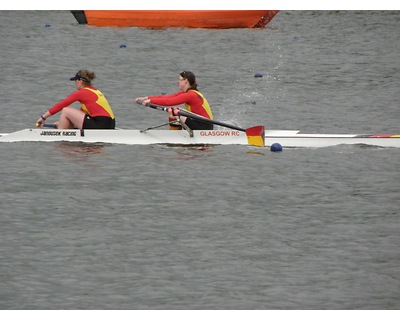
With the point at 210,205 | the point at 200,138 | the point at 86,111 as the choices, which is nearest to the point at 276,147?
the point at 200,138

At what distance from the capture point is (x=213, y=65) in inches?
1586

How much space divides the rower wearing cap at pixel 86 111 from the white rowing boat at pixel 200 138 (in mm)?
208

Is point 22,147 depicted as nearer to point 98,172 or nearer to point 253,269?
point 98,172

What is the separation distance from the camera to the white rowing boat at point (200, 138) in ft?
83.8

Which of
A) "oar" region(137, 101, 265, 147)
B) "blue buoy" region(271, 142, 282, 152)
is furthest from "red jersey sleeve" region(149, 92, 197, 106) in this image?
"blue buoy" region(271, 142, 282, 152)

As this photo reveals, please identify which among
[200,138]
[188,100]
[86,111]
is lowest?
[200,138]

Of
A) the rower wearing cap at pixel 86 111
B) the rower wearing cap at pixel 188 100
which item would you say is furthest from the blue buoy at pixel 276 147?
the rower wearing cap at pixel 86 111

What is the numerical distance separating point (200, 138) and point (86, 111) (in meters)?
2.52

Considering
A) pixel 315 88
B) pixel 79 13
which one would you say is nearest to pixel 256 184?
pixel 315 88

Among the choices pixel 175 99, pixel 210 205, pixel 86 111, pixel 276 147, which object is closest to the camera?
pixel 210 205

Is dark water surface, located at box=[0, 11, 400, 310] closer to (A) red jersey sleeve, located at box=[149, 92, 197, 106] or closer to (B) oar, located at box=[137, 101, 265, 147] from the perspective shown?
(B) oar, located at box=[137, 101, 265, 147]

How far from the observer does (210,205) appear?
20.8m

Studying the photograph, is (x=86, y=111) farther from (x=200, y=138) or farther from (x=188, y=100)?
(x=200, y=138)

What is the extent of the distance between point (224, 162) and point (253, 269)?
7485 mm
